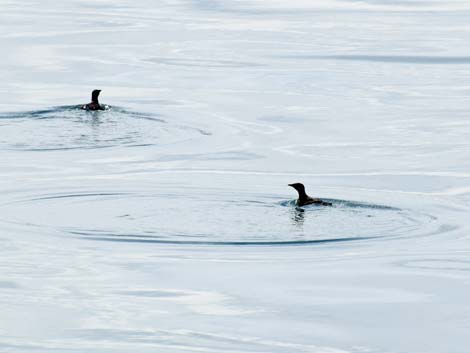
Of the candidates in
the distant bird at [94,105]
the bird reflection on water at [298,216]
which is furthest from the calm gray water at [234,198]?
the distant bird at [94,105]

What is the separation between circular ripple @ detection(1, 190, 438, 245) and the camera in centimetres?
1792

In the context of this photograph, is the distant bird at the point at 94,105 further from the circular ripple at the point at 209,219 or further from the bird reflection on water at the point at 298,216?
the bird reflection on water at the point at 298,216

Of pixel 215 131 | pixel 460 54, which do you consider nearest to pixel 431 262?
pixel 215 131

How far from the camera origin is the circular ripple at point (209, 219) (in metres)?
17.9

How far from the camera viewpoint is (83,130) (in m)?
26.6

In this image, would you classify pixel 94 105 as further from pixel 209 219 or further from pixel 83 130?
pixel 209 219

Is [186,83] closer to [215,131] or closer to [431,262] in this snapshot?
[215,131]

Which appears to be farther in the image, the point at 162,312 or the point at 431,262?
the point at 431,262

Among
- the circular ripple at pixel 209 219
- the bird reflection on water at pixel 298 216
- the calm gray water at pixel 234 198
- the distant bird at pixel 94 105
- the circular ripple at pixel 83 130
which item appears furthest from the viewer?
the distant bird at pixel 94 105

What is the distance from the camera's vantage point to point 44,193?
20.8 m

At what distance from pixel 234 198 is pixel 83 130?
6.83 metres

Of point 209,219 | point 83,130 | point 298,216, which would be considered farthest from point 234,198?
point 83,130

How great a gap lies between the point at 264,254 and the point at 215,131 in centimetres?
1048

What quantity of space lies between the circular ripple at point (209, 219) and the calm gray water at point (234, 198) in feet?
0.13
